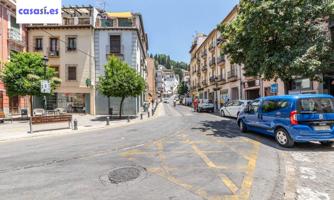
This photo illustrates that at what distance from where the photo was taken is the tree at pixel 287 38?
36.9 feet

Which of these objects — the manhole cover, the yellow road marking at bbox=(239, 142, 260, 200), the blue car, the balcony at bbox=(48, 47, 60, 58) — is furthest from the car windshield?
the balcony at bbox=(48, 47, 60, 58)

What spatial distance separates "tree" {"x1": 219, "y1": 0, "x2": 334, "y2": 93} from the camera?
1123 cm

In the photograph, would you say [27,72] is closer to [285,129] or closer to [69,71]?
[69,71]

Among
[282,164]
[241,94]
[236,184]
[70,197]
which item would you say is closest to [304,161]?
[282,164]

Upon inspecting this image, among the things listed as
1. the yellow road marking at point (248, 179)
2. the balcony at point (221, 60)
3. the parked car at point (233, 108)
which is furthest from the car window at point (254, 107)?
the balcony at point (221, 60)

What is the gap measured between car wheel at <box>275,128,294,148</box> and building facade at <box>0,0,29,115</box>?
22.7 metres

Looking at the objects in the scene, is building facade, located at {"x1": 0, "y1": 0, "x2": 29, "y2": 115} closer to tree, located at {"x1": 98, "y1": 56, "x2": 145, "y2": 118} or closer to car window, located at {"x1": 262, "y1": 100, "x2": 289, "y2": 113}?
tree, located at {"x1": 98, "y1": 56, "x2": 145, "y2": 118}

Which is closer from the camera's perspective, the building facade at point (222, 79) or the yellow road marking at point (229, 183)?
the yellow road marking at point (229, 183)

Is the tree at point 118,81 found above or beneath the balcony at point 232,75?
beneath

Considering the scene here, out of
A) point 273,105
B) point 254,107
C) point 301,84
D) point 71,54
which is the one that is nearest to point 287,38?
point 254,107

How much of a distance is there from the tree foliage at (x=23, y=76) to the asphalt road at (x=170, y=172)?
11604 mm

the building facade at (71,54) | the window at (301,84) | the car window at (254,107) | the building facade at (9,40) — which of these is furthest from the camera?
the building facade at (71,54)

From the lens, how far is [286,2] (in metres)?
11.4

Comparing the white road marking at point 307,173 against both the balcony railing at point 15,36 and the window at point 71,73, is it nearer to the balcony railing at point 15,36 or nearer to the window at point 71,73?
the window at point 71,73
